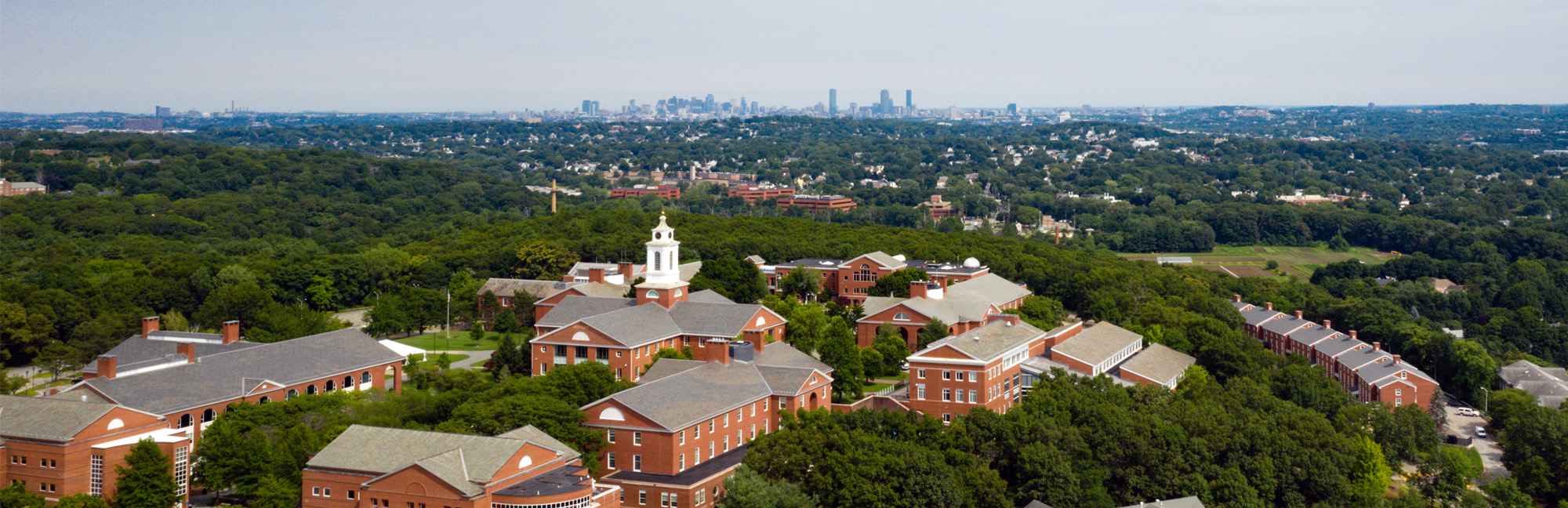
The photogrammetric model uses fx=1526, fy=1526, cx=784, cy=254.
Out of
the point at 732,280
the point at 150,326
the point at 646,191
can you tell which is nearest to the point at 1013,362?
the point at 732,280

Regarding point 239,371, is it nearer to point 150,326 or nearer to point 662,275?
point 150,326

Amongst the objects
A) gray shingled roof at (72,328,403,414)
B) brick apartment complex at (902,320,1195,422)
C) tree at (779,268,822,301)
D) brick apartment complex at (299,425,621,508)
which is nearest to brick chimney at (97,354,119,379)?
gray shingled roof at (72,328,403,414)

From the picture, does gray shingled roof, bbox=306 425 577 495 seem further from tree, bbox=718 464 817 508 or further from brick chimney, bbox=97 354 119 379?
brick chimney, bbox=97 354 119 379

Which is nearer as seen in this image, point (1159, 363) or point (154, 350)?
point (154, 350)

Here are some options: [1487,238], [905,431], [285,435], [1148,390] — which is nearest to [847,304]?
[1148,390]

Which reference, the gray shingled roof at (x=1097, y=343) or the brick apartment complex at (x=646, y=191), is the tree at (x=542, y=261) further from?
the brick apartment complex at (x=646, y=191)

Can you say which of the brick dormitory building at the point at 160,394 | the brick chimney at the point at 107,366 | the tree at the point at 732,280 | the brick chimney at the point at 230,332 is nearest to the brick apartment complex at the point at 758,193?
the tree at the point at 732,280
